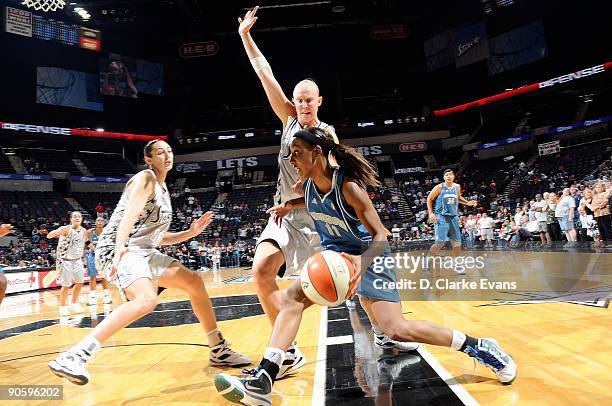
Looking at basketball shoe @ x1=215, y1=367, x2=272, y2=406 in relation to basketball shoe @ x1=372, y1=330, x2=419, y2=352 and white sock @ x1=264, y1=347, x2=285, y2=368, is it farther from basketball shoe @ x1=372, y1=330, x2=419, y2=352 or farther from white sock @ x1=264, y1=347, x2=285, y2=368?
basketball shoe @ x1=372, y1=330, x2=419, y2=352

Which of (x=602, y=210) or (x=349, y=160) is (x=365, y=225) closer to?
(x=349, y=160)

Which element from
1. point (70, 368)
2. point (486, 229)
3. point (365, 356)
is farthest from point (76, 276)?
point (486, 229)

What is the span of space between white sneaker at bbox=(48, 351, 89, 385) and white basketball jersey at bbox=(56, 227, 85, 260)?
238 inches

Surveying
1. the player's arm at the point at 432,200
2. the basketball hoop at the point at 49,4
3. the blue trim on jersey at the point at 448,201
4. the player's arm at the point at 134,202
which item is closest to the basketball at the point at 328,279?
the player's arm at the point at 134,202

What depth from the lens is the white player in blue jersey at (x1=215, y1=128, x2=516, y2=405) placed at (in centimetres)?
249

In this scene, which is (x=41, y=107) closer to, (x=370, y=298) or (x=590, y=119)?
(x=370, y=298)

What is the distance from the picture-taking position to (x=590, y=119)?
27375 mm

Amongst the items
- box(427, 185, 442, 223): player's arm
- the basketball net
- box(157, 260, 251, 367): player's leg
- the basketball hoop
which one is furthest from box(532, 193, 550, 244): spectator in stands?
the basketball net

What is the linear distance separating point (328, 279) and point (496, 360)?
1162mm

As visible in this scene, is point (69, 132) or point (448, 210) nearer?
point (448, 210)

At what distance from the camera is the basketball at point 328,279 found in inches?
93.9

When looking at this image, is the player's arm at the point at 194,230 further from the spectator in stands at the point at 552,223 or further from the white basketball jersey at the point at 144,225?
the spectator in stands at the point at 552,223

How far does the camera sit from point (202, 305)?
346cm

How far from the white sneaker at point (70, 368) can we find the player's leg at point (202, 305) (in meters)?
0.78
